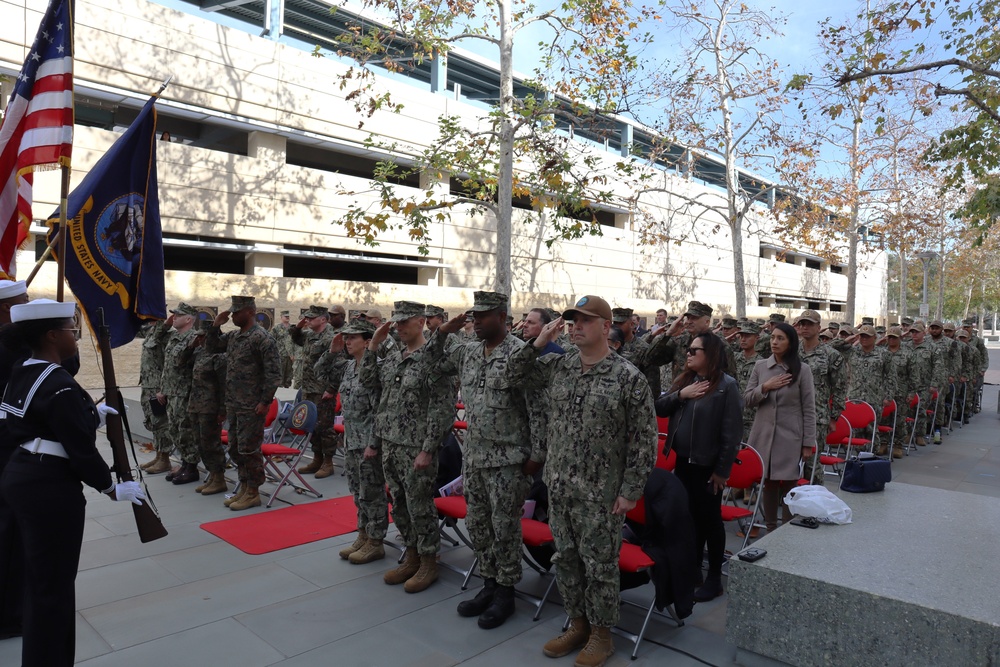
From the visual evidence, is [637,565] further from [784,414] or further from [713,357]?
[784,414]

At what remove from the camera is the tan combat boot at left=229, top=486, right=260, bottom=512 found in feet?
22.1

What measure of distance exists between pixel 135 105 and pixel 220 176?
2.45 metres

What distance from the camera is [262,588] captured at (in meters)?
4.78

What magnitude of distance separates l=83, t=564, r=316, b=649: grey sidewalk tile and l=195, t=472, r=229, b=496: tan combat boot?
100 inches

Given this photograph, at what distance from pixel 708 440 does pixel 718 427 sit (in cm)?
11

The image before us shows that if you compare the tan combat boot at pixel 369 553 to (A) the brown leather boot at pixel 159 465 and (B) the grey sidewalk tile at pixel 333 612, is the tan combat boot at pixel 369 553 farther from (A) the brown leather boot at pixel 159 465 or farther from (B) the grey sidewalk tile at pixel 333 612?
(A) the brown leather boot at pixel 159 465

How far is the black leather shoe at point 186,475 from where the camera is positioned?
7773 millimetres

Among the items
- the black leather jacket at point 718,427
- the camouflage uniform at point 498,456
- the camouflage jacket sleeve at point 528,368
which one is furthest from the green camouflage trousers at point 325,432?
the black leather jacket at point 718,427

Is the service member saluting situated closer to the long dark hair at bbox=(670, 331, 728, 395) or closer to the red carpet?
the long dark hair at bbox=(670, 331, 728, 395)

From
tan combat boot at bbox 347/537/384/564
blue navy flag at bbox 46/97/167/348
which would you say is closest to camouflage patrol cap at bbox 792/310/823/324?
tan combat boot at bbox 347/537/384/564

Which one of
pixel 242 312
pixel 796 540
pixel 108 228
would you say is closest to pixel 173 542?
pixel 242 312

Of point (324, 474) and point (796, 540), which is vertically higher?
point (796, 540)

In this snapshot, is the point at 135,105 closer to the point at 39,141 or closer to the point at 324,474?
the point at 324,474

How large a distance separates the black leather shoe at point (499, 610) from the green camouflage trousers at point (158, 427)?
5683mm
